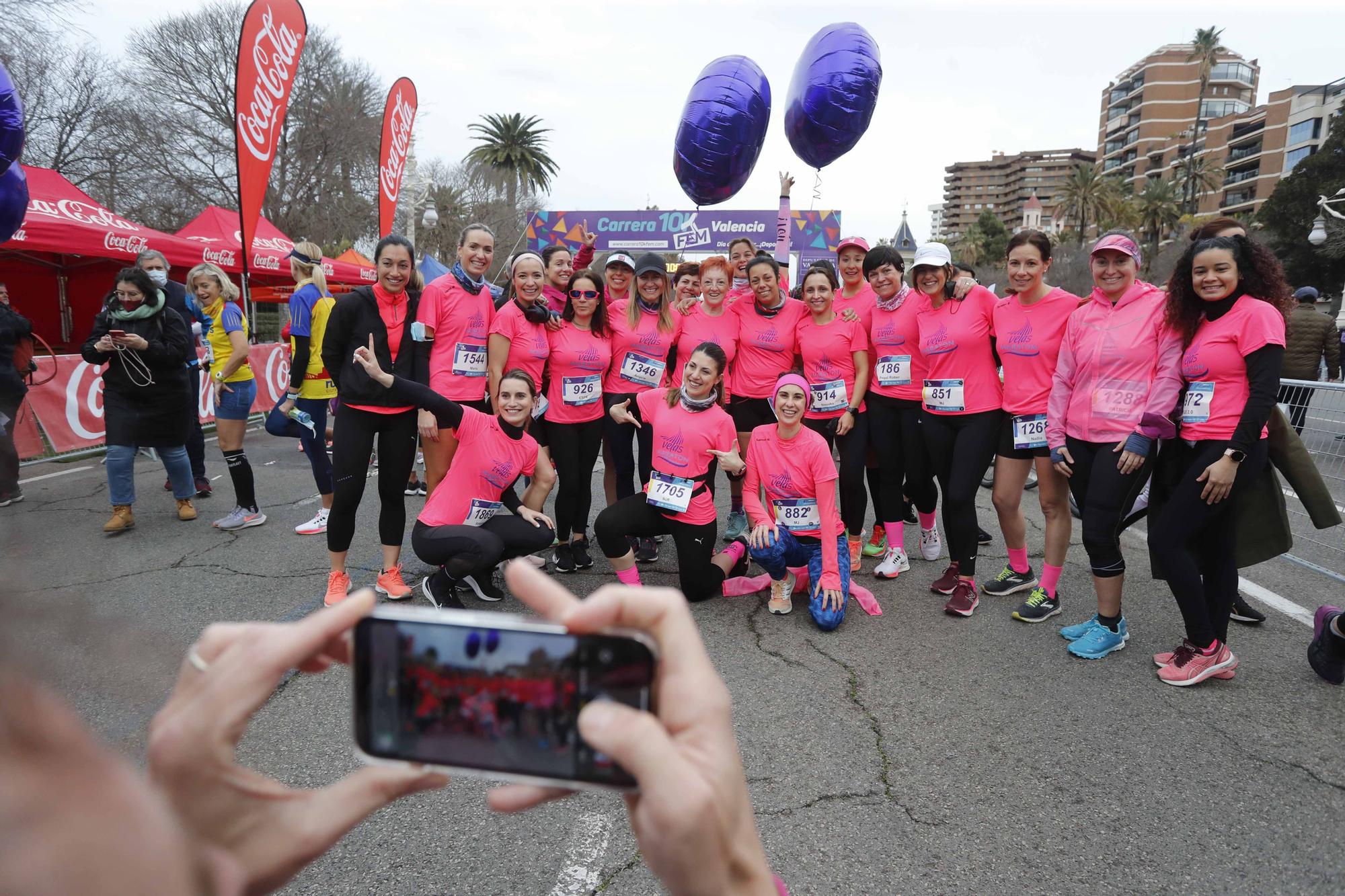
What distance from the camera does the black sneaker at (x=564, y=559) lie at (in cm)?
488

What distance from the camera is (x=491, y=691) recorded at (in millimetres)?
854

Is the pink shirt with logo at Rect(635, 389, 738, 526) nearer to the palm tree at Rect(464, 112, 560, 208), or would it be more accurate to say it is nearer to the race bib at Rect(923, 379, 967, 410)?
the race bib at Rect(923, 379, 967, 410)

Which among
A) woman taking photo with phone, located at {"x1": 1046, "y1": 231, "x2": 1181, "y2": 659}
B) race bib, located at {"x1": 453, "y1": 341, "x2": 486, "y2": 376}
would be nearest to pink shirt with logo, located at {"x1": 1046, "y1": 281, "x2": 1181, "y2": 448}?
woman taking photo with phone, located at {"x1": 1046, "y1": 231, "x2": 1181, "y2": 659}

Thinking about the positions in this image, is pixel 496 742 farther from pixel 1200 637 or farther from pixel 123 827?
pixel 1200 637

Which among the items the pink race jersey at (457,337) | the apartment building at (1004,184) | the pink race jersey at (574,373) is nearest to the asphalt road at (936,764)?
the pink race jersey at (457,337)

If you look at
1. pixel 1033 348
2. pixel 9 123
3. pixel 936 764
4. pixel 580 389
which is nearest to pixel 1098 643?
pixel 936 764

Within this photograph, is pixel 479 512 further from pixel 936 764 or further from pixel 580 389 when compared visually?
pixel 936 764

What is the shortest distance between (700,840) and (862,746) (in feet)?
7.56

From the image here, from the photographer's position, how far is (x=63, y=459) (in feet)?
25.1

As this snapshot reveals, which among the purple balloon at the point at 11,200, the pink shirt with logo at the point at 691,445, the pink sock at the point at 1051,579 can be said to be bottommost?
the pink sock at the point at 1051,579

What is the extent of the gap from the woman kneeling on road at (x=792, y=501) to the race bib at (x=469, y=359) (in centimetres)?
179

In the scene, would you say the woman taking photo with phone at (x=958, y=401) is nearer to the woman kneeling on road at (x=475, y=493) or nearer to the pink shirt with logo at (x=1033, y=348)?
the pink shirt with logo at (x=1033, y=348)

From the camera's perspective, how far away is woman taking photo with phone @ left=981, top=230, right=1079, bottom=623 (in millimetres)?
4117

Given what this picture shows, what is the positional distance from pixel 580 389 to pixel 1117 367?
3.05 metres
